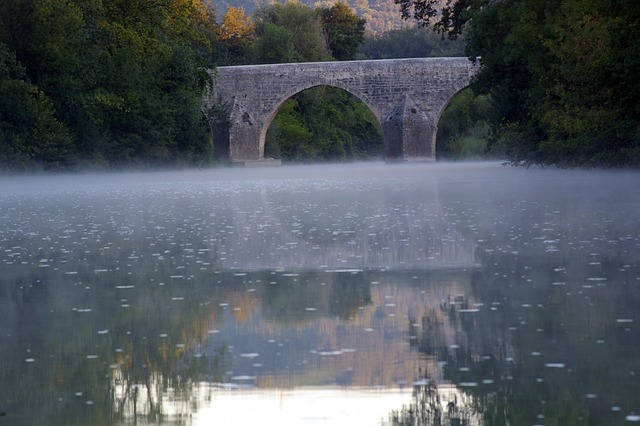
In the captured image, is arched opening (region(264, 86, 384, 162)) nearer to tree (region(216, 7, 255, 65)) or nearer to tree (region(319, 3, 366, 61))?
tree (region(319, 3, 366, 61))

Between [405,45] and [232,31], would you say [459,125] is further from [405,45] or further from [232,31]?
[405,45]

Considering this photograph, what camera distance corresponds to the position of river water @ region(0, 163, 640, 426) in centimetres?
438

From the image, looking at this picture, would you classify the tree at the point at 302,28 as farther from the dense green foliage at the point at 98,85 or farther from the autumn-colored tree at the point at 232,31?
the dense green foliage at the point at 98,85


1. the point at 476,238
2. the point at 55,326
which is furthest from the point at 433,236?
the point at 55,326

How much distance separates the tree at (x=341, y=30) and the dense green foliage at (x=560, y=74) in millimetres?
45369

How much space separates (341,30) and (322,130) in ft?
43.7

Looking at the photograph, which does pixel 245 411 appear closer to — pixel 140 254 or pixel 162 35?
pixel 140 254

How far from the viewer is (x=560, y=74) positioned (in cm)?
2741

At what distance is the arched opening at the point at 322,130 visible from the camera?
64.4 meters

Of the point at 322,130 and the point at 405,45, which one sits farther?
the point at 405,45

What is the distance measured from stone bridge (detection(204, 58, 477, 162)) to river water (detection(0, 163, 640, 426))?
42656 millimetres

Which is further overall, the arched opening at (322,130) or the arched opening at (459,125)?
the arched opening at (322,130)

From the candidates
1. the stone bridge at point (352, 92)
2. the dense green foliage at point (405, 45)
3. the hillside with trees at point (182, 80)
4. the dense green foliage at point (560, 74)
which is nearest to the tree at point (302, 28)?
the stone bridge at point (352, 92)

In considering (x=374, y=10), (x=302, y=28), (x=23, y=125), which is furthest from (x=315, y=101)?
(x=374, y=10)
